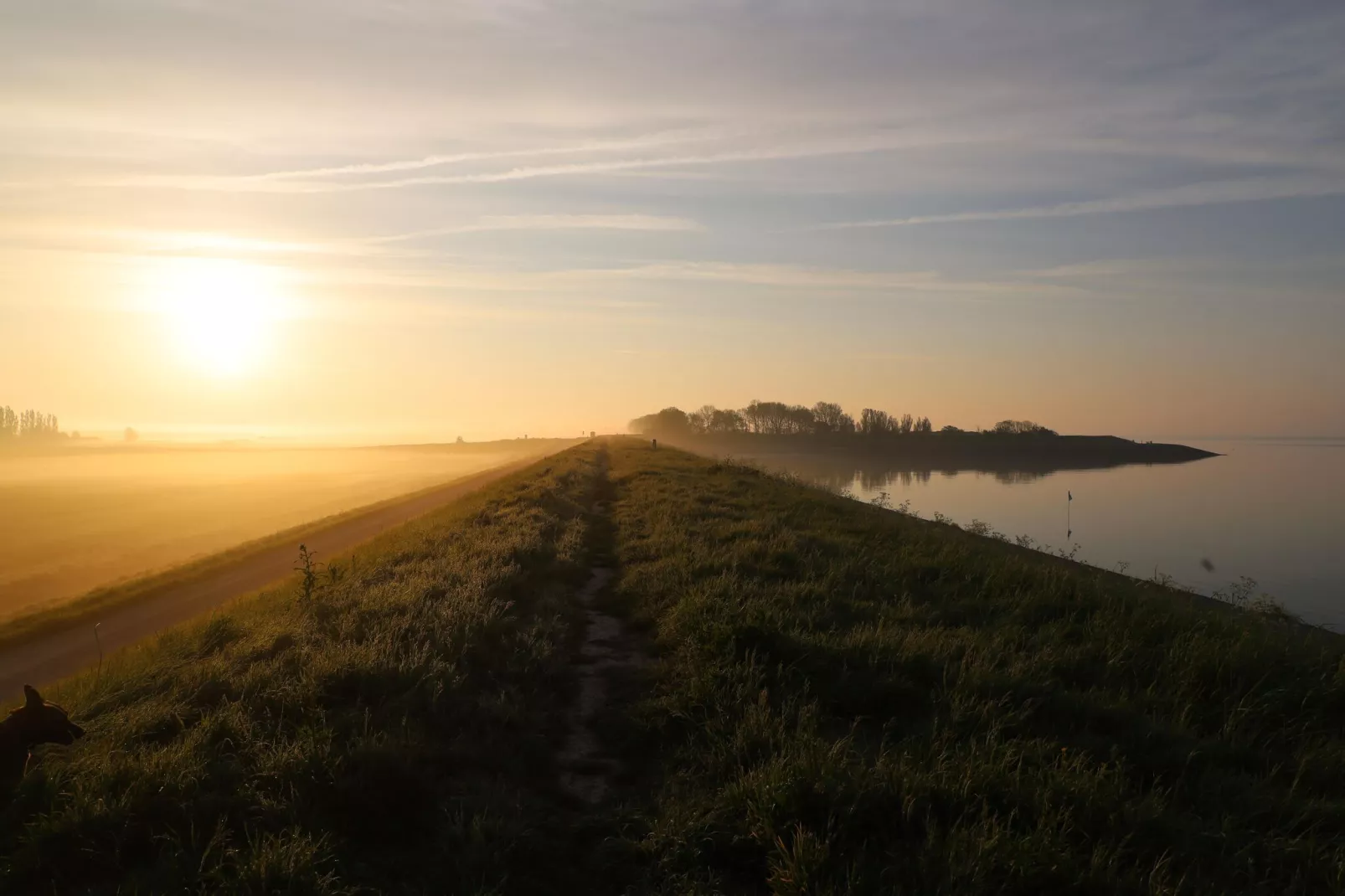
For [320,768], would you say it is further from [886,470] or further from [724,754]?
[886,470]

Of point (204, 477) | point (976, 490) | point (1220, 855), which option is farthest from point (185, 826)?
point (204, 477)

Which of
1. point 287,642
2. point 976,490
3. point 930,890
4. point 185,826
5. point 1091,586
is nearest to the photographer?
point 930,890

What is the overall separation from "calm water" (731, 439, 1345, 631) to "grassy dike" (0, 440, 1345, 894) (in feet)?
64.0

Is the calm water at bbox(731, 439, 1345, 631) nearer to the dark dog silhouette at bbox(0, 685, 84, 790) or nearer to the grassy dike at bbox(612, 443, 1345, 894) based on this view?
the grassy dike at bbox(612, 443, 1345, 894)

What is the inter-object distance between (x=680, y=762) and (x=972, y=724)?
265cm

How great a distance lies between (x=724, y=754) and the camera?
6059 millimetres

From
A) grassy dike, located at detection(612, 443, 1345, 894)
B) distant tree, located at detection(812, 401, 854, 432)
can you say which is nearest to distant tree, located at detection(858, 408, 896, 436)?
distant tree, located at detection(812, 401, 854, 432)

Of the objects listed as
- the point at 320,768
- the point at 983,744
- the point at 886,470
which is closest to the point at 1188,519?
the point at 983,744

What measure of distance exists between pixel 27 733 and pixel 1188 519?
50927 millimetres

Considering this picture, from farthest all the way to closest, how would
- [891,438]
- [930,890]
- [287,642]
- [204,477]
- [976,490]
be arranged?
1. [891,438]
2. [204,477]
3. [976,490]
4. [287,642]
5. [930,890]

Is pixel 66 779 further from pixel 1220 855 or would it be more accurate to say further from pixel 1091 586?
pixel 1091 586

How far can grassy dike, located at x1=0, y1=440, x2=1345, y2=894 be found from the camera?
4.64 m

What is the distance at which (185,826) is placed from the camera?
5043 mm

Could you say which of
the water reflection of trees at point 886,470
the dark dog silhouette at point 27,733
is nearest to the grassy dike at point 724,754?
the dark dog silhouette at point 27,733
